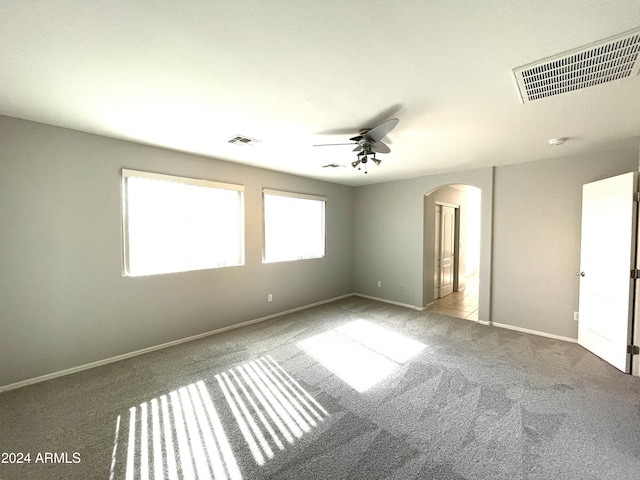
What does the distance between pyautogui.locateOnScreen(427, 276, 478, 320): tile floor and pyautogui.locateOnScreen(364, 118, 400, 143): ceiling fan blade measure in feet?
12.5

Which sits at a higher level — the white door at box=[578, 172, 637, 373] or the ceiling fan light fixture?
the ceiling fan light fixture

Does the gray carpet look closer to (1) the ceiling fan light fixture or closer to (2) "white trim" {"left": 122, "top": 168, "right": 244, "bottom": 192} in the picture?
(2) "white trim" {"left": 122, "top": 168, "right": 244, "bottom": 192}

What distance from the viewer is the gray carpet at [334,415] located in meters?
1.66

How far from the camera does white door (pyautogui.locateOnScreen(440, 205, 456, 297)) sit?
5910mm

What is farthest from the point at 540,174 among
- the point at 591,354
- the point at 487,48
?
the point at 487,48

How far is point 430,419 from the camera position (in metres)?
2.08

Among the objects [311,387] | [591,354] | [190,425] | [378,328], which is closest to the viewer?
[190,425]

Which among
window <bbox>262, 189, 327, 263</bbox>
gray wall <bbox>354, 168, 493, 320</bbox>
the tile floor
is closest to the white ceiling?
gray wall <bbox>354, 168, 493, 320</bbox>

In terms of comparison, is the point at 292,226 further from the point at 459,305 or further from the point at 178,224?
the point at 459,305

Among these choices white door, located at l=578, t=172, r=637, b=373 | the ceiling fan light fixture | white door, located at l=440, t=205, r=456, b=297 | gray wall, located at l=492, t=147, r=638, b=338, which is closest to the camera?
white door, located at l=578, t=172, r=637, b=373

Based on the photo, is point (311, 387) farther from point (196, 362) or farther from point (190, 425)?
point (196, 362)

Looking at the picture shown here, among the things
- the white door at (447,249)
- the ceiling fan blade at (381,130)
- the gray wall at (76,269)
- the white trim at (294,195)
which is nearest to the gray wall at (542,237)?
the white door at (447,249)

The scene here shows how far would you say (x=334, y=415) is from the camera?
→ 83.7 inches

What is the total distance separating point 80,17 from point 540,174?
5197 mm
